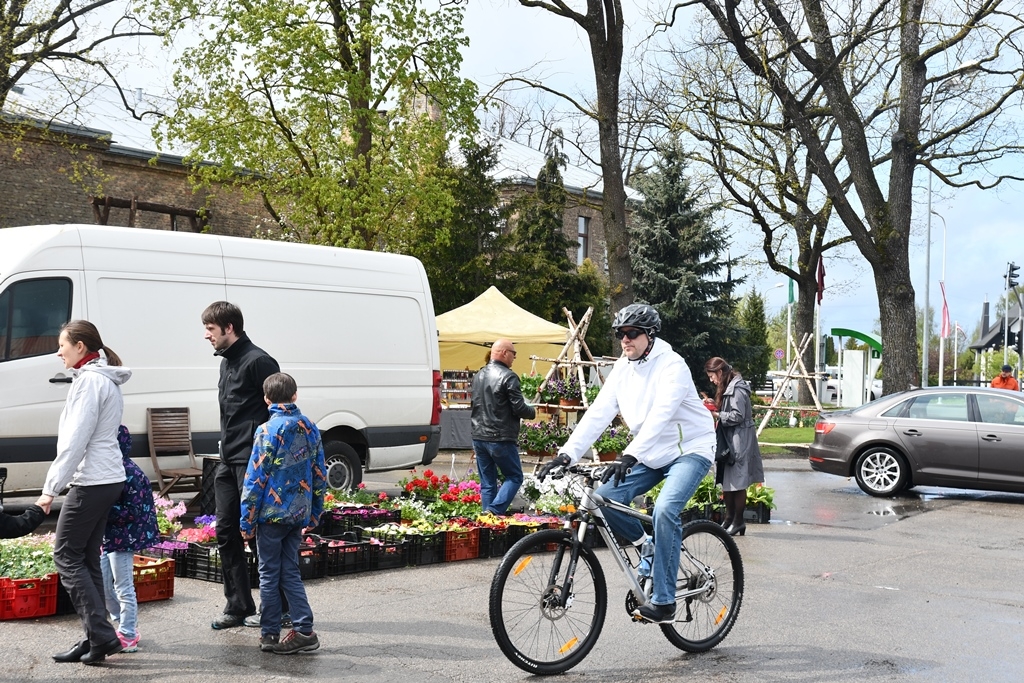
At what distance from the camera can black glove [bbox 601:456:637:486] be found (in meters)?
5.84

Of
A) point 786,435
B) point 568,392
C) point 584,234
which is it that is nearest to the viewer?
point 568,392

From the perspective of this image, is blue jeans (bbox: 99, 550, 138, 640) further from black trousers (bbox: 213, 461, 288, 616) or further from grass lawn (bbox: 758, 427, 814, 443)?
grass lawn (bbox: 758, 427, 814, 443)

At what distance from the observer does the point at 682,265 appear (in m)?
40.5

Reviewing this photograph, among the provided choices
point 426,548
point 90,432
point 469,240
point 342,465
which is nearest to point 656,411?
point 90,432

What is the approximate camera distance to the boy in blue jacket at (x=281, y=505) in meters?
6.04

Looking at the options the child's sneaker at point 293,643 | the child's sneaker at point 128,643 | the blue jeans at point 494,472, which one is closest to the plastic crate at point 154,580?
the child's sneaker at point 128,643

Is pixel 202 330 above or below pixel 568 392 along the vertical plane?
above

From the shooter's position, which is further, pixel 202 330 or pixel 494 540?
pixel 202 330

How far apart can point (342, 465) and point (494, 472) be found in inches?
84.5

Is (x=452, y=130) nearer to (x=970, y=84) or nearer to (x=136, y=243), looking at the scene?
(x=970, y=84)

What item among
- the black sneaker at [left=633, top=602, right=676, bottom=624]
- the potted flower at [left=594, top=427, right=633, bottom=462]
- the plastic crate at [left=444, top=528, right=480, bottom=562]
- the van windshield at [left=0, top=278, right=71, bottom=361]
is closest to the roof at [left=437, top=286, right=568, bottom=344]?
the potted flower at [left=594, top=427, right=633, bottom=462]

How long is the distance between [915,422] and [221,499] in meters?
11.1

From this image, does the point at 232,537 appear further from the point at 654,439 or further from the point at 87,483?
the point at 654,439

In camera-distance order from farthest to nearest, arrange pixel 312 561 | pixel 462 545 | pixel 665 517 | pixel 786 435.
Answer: pixel 786 435 → pixel 462 545 → pixel 312 561 → pixel 665 517
